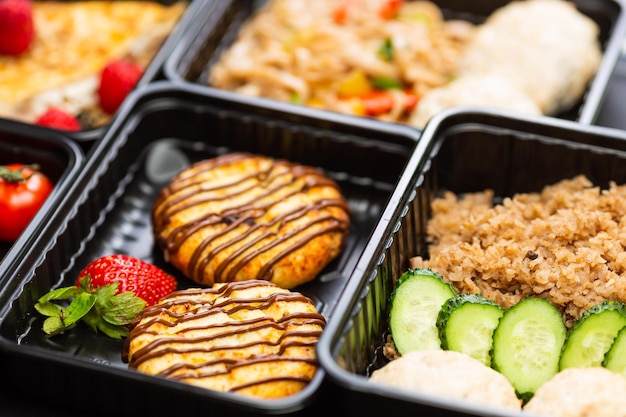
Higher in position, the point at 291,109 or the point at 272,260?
the point at 291,109

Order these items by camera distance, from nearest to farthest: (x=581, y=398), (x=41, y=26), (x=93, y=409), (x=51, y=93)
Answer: (x=581, y=398) < (x=93, y=409) < (x=51, y=93) < (x=41, y=26)

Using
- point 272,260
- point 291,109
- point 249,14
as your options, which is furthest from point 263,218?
point 249,14

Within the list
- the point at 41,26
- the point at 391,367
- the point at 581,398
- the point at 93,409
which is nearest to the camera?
the point at 581,398

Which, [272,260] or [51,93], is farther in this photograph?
[51,93]

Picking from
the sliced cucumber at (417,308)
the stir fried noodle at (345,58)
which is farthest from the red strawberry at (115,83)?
the sliced cucumber at (417,308)

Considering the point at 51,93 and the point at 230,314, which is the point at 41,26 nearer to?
the point at 51,93

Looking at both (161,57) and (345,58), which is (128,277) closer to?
(161,57)

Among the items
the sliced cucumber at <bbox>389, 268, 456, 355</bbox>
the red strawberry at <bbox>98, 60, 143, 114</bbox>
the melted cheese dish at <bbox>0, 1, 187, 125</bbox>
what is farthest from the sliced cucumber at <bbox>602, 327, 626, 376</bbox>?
the melted cheese dish at <bbox>0, 1, 187, 125</bbox>

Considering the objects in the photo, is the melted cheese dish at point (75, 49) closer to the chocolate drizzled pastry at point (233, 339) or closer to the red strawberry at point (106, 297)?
the red strawberry at point (106, 297)

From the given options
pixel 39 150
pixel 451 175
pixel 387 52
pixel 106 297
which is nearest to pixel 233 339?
pixel 106 297
